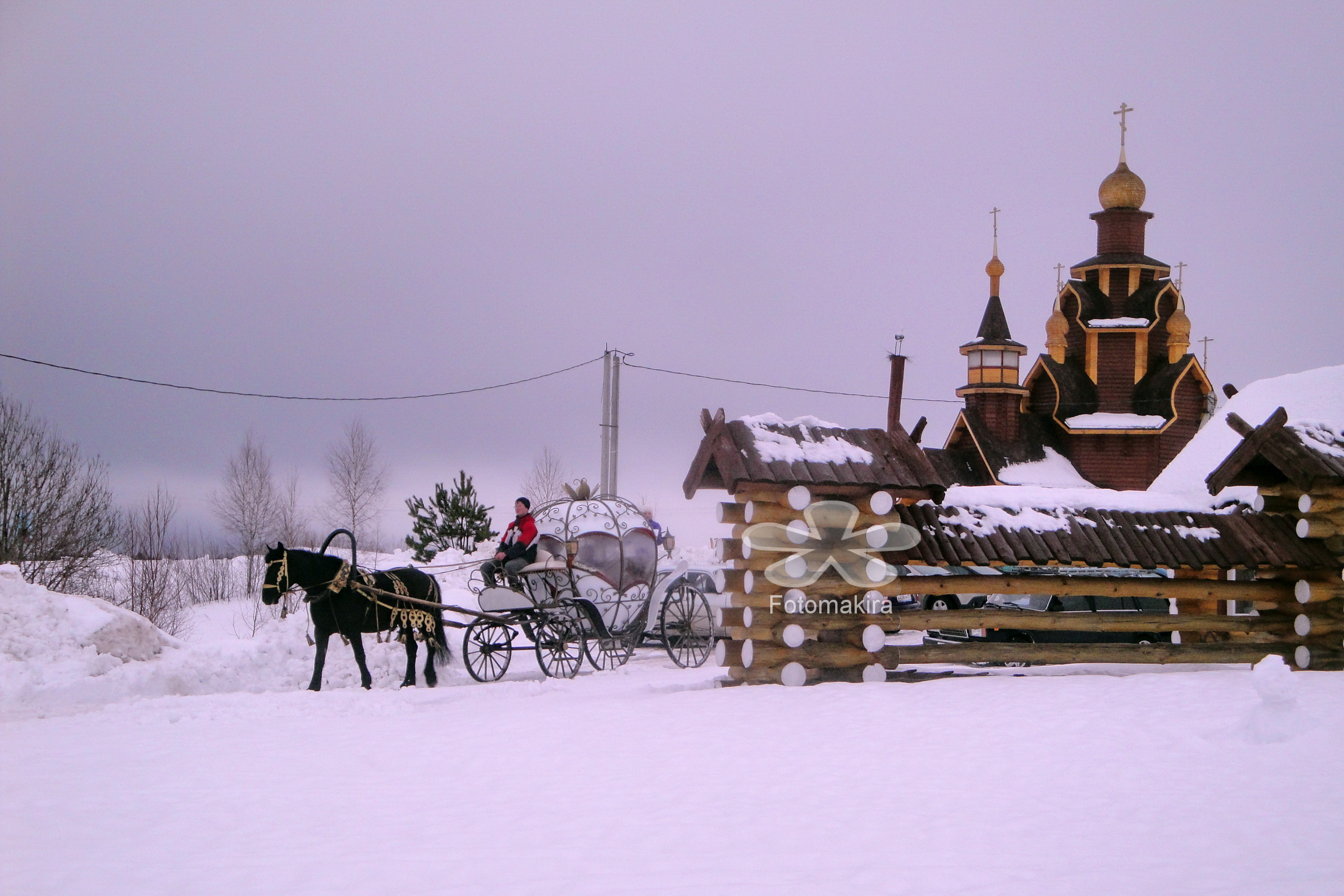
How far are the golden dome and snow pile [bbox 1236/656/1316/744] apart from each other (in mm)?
29922

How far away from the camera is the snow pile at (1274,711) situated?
340 inches

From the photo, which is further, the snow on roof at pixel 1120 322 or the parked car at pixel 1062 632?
the snow on roof at pixel 1120 322

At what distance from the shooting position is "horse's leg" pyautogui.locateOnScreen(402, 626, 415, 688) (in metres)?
13.2

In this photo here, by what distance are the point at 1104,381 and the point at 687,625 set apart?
25.4m

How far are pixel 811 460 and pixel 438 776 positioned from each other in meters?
5.67

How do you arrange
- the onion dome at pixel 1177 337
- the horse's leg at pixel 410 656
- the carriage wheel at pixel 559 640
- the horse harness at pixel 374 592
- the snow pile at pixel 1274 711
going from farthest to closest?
the onion dome at pixel 1177 337 < the carriage wheel at pixel 559 640 < the horse's leg at pixel 410 656 < the horse harness at pixel 374 592 < the snow pile at pixel 1274 711

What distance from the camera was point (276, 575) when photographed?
38.8 feet

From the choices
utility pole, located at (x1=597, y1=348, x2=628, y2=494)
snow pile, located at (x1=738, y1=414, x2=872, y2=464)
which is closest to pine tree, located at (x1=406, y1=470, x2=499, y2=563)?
utility pole, located at (x1=597, y1=348, x2=628, y2=494)

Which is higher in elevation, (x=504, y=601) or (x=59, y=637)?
(x=504, y=601)

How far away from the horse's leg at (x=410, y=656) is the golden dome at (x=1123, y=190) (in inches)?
1198

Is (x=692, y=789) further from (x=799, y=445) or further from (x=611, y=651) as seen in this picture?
(x=611, y=651)

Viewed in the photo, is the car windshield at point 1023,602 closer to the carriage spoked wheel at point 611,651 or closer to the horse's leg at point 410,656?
the carriage spoked wheel at point 611,651

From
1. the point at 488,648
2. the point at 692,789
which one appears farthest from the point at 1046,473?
the point at 692,789

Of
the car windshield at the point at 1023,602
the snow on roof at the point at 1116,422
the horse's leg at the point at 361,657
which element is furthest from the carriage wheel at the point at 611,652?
the snow on roof at the point at 1116,422
